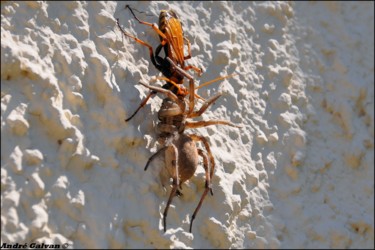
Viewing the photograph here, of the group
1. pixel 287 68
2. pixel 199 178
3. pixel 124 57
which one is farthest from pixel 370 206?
pixel 124 57

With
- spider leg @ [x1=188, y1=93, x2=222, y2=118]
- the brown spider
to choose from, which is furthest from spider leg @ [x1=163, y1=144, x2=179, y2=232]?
spider leg @ [x1=188, y1=93, x2=222, y2=118]

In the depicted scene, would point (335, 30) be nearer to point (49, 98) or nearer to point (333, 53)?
point (333, 53)

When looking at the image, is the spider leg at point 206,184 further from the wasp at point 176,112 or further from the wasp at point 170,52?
the wasp at point 170,52

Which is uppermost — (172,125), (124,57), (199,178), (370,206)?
(124,57)

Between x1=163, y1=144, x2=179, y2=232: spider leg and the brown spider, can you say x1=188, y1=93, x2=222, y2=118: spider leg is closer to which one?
the brown spider

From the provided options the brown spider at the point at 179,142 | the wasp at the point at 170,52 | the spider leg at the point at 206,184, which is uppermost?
the wasp at the point at 170,52

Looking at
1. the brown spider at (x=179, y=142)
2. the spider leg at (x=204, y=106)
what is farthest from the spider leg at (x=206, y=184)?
the spider leg at (x=204, y=106)
